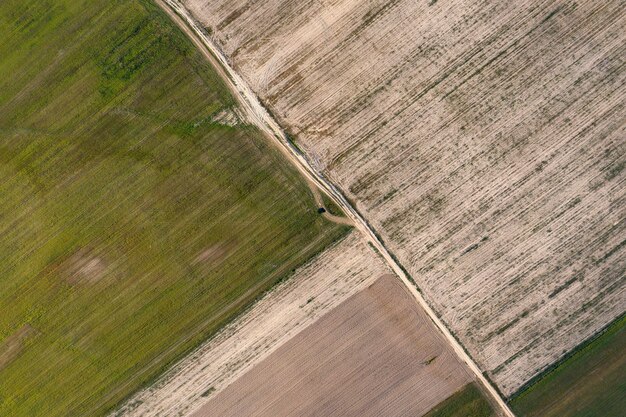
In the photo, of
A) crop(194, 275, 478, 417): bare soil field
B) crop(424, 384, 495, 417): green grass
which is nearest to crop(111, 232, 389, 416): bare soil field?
crop(194, 275, 478, 417): bare soil field

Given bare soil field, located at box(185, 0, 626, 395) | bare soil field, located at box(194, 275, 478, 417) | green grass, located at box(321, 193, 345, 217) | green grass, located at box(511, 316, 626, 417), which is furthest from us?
bare soil field, located at box(194, 275, 478, 417)

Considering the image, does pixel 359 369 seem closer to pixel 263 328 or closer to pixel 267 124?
pixel 263 328

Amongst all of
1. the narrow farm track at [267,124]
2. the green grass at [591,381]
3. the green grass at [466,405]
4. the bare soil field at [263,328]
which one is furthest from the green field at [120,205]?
the green grass at [591,381]

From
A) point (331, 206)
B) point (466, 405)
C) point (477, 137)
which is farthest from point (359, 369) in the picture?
point (477, 137)

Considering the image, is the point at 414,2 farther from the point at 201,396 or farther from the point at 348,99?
the point at 201,396

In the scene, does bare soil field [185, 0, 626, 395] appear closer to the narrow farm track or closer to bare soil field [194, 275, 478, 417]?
the narrow farm track

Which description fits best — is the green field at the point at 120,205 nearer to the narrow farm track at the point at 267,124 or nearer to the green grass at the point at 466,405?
the narrow farm track at the point at 267,124

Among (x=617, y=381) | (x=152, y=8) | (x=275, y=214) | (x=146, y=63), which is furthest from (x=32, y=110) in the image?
(x=617, y=381)
